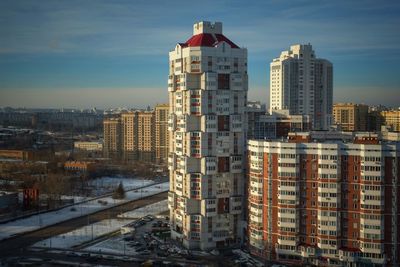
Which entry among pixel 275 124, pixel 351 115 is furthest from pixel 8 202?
pixel 351 115

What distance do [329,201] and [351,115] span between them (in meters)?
40.1

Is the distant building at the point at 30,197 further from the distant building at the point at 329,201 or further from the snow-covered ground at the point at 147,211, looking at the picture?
the distant building at the point at 329,201

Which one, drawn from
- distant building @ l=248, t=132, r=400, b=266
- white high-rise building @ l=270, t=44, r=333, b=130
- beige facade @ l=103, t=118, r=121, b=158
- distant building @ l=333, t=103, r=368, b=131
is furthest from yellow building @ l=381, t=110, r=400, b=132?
distant building @ l=248, t=132, r=400, b=266

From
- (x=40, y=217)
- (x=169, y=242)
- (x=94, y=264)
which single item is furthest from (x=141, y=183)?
(x=94, y=264)

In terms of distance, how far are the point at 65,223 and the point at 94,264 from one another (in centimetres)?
878

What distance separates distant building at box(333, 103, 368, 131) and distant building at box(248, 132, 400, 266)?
126 feet

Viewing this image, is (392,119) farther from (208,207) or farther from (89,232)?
(89,232)

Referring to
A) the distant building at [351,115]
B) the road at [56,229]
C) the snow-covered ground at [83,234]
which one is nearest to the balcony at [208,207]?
the snow-covered ground at [83,234]

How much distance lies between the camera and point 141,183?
47.0m

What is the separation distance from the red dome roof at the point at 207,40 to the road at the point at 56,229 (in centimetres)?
1195

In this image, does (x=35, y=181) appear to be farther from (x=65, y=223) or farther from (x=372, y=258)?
(x=372, y=258)

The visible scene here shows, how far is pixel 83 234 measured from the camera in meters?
26.9

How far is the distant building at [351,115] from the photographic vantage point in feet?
192

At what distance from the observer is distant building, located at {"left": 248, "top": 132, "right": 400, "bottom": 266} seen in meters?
20.3
